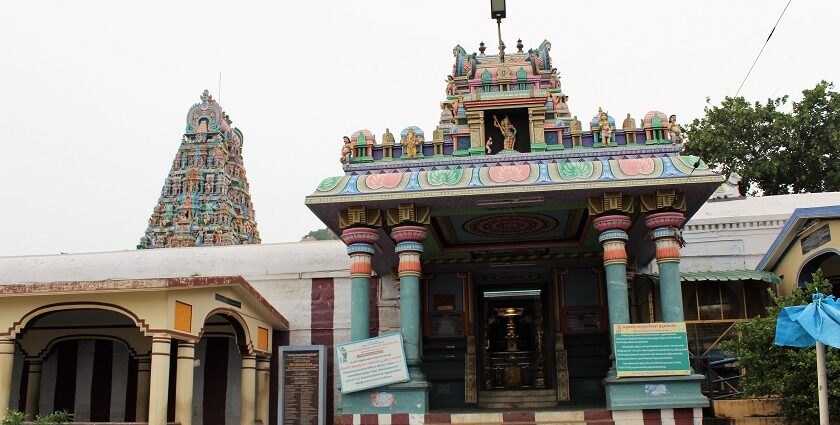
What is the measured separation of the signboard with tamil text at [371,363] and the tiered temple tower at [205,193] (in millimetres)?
28941

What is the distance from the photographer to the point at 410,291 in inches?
512

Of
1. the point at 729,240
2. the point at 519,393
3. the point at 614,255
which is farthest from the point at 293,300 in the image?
the point at 729,240

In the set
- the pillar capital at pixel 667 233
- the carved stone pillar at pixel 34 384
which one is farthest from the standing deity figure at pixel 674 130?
the carved stone pillar at pixel 34 384

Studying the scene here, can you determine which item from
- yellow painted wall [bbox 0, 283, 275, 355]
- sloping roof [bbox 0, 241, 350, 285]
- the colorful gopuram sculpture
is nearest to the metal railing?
the colorful gopuram sculpture

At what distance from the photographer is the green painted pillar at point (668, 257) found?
12.4 m

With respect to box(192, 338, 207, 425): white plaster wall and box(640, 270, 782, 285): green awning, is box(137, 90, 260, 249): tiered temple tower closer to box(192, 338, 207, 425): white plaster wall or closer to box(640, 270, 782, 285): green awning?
box(192, 338, 207, 425): white plaster wall

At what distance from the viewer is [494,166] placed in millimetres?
13352

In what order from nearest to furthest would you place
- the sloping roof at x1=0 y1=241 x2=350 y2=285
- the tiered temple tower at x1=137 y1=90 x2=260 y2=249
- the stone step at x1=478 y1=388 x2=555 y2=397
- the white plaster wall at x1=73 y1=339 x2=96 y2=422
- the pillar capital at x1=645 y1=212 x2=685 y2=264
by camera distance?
the pillar capital at x1=645 y1=212 x2=685 y2=264 < the stone step at x1=478 y1=388 x2=555 y2=397 < the white plaster wall at x1=73 y1=339 x2=96 y2=422 < the sloping roof at x1=0 y1=241 x2=350 y2=285 < the tiered temple tower at x1=137 y1=90 x2=260 y2=249

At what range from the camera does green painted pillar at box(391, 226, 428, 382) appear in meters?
12.6

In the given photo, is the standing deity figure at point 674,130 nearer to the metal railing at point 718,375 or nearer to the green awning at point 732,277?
the green awning at point 732,277

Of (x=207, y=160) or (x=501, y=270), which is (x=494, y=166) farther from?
(x=207, y=160)

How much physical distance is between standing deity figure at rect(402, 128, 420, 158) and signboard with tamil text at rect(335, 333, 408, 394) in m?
3.47

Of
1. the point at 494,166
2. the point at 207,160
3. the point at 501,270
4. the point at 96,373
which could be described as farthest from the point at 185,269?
the point at 207,160

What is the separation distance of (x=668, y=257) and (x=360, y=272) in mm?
5191
